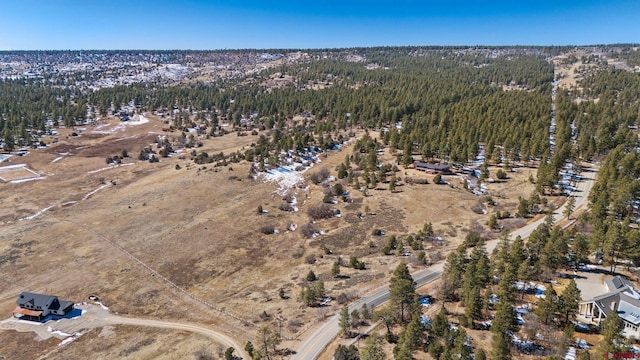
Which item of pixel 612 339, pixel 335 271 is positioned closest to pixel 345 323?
pixel 335 271

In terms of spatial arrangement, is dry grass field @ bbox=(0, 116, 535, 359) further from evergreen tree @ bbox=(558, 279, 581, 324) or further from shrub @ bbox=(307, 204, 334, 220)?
evergreen tree @ bbox=(558, 279, 581, 324)

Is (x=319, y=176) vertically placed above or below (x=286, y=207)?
above

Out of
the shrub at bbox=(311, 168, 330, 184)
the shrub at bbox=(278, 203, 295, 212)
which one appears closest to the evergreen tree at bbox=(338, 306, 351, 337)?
the shrub at bbox=(278, 203, 295, 212)

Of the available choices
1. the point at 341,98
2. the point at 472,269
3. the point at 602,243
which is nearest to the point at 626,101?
the point at 341,98

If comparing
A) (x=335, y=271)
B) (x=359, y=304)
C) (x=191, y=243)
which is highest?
(x=335, y=271)

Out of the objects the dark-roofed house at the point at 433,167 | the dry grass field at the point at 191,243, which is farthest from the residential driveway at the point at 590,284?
the dark-roofed house at the point at 433,167

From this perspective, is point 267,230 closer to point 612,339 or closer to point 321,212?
point 321,212
